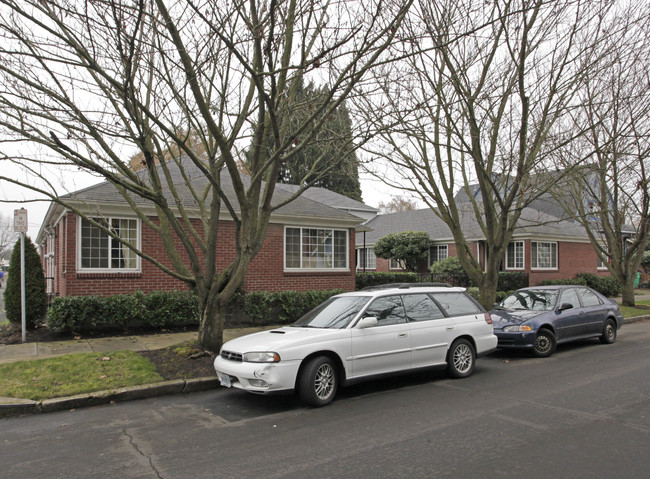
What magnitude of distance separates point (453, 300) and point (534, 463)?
410 cm

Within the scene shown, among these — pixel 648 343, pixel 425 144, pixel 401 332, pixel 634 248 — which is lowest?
pixel 648 343

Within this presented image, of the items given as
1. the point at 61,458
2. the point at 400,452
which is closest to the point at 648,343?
the point at 400,452

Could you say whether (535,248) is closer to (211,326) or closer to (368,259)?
(368,259)

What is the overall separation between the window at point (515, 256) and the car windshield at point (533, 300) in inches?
564

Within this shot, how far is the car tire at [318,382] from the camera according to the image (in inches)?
243

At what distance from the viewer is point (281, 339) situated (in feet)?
21.2

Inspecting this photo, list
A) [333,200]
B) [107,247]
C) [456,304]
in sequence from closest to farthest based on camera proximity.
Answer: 1. [456,304]
2. [107,247]
3. [333,200]

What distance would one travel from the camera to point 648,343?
11.2 m

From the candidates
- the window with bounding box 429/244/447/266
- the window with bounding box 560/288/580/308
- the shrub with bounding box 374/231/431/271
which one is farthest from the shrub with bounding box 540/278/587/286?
the window with bounding box 560/288/580/308

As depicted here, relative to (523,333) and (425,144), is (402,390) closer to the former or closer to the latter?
(523,333)


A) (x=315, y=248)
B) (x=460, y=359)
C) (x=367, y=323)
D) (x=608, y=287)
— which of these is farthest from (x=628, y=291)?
(x=367, y=323)

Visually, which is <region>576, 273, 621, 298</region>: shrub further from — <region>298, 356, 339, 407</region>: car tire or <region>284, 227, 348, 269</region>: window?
<region>298, 356, 339, 407</region>: car tire

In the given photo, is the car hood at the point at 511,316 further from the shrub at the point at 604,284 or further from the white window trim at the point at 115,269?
the shrub at the point at 604,284

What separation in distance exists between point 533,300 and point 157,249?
31.3 feet
